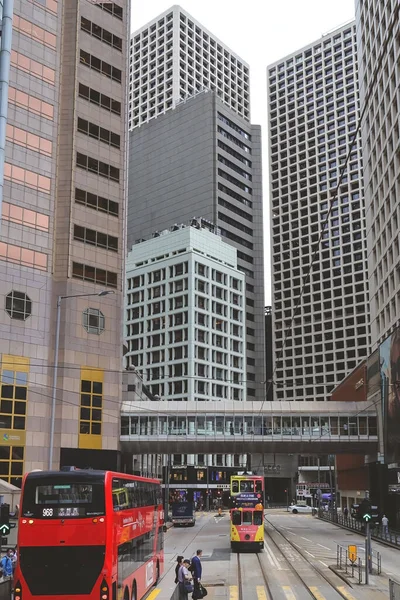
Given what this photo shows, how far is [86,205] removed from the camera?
67000mm

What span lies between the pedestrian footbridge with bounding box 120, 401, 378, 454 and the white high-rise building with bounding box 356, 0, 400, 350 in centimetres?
1019

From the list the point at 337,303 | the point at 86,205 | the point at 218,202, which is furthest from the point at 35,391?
the point at 337,303

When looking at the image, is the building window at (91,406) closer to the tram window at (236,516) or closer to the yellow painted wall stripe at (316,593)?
the tram window at (236,516)

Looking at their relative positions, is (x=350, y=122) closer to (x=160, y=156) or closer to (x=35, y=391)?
(x=160, y=156)

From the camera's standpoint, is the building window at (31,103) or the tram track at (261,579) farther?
the building window at (31,103)

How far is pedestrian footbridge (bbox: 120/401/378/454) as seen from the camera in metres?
70.4

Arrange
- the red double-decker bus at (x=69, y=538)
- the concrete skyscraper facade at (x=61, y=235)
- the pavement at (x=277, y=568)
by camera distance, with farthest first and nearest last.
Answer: the concrete skyscraper facade at (x=61, y=235), the pavement at (x=277, y=568), the red double-decker bus at (x=69, y=538)

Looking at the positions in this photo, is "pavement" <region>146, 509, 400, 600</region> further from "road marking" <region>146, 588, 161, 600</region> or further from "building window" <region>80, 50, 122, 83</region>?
"building window" <region>80, 50, 122, 83</region>

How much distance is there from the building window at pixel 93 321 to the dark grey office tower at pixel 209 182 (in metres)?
89.0

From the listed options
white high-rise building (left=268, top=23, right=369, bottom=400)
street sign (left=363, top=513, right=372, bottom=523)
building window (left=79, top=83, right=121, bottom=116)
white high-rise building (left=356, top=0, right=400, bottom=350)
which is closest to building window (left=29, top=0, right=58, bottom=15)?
building window (left=79, top=83, right=121, bottom=116)

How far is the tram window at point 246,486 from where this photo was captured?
42344mm

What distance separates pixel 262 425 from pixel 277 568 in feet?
125

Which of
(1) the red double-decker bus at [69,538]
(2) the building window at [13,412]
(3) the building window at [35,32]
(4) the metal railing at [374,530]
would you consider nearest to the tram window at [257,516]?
(4) the metal railing at [374,530]

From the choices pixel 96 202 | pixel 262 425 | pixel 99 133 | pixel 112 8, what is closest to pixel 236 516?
pixel 262 425
